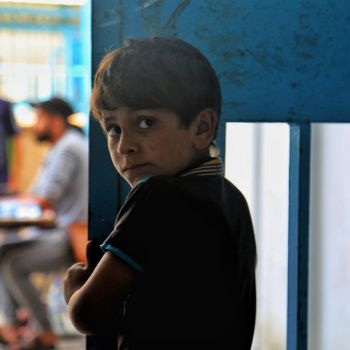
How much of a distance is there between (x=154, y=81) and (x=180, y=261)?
0.30 meters

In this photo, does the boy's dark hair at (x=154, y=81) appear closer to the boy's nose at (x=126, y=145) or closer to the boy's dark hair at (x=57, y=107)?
the boy's nose at (x=126, y=145)

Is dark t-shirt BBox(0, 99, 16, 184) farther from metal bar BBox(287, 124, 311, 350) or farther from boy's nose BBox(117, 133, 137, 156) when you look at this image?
boy's nose BBox(117, 133, 137, 156)

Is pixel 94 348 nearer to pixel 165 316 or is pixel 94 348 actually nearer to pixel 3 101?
pixel 165 316

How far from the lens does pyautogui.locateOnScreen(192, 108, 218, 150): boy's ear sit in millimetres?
1271

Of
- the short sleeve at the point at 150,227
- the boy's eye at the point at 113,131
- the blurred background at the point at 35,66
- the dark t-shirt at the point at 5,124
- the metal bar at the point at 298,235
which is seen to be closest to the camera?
the short sleeve at the point at 150,227

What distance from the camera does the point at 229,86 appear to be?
56.8 inches

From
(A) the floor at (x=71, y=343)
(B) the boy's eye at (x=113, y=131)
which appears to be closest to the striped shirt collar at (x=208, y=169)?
(B) the boy's eye at (x=113, y=131)

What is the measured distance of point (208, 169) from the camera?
126 cm

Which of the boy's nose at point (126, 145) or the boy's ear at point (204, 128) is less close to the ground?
the boy's ear at point (204, 128)

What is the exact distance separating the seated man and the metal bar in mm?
1925

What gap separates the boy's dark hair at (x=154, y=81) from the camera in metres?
1.25

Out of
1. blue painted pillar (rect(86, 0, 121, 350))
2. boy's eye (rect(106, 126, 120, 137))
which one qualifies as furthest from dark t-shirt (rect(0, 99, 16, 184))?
boy's eye (rect(106, 126, 120, 137))

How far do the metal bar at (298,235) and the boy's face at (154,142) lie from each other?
1.06 feet

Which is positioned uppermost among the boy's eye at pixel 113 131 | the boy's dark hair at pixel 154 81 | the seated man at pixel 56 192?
the boy's dark hair at pixel 154 81
